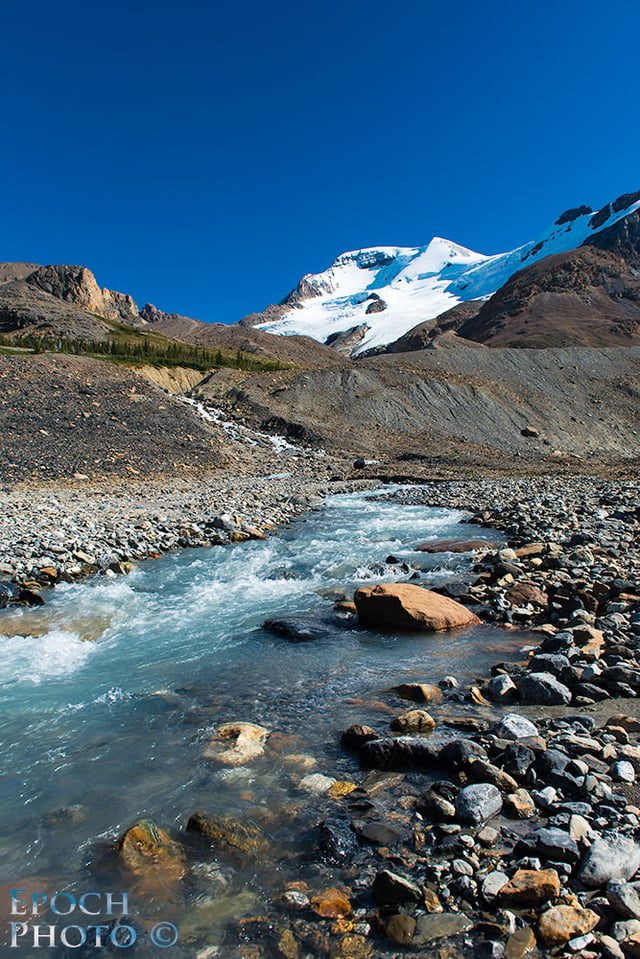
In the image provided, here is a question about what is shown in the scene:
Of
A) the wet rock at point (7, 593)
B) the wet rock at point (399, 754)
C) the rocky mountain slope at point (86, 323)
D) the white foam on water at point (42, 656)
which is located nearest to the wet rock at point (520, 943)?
the wet rock at point (399, 754)

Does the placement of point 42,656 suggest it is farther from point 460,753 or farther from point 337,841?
point 460,753

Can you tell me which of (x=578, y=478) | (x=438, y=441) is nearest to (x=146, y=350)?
(x=438, y=441)

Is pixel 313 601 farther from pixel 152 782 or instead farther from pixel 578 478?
pixel 578 478

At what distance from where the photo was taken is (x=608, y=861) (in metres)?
3.05

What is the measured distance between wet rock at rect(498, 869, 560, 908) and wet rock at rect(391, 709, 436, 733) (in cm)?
205

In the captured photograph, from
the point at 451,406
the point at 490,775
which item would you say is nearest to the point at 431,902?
the point at 490,775

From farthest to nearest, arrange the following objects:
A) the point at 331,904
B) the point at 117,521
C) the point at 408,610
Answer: the point at 117,521 < the point at 408,610 < the point at 331,904

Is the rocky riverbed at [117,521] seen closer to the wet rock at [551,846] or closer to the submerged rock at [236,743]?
the submerged rock at [236,743]

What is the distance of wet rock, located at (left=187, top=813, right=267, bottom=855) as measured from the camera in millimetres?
3809

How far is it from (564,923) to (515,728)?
1938 mm

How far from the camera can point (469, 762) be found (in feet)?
14.1

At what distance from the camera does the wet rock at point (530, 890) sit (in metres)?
2.97

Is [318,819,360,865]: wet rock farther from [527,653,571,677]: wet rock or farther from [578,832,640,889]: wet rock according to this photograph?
[527,653,571,677]: wet rock

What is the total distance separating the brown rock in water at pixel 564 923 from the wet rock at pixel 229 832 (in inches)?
73.0
